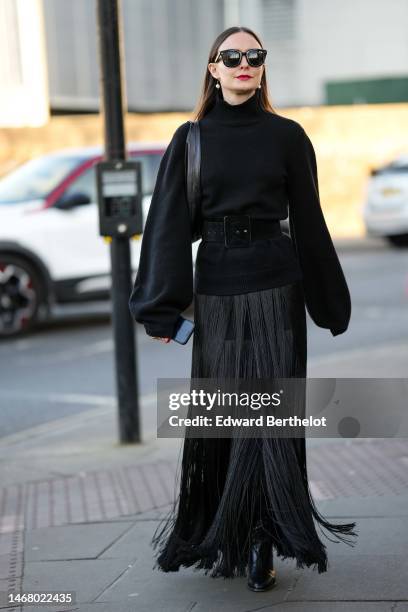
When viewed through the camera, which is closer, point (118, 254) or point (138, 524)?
point (138, 524)

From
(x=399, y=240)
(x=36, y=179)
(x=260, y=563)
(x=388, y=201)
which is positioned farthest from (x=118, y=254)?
(x=399, y=240)

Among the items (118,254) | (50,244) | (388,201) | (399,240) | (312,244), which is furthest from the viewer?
(399,240)

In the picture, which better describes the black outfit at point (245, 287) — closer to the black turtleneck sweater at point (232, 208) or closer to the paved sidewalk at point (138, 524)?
the black turtleneck sweater at point (232, 208)

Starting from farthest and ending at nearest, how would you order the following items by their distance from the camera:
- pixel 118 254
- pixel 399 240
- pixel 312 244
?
pixel 399 240, pixel 118 254, pixel 312 244

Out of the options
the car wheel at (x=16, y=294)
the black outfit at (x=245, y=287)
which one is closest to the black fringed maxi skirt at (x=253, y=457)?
the black outfit at (x=245, y=287)

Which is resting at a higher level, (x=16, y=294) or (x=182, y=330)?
(x=182, y=330)

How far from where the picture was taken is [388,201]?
57.5 feet

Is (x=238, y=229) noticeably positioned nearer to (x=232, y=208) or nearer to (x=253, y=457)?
(x=232, y=208)

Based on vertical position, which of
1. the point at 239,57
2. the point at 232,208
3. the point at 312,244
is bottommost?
the point at 312,244

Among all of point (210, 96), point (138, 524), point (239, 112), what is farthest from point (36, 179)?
point (239, 112)

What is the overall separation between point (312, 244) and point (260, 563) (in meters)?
1.12

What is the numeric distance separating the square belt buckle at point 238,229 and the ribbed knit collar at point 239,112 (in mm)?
331

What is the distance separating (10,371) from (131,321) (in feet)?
10.7

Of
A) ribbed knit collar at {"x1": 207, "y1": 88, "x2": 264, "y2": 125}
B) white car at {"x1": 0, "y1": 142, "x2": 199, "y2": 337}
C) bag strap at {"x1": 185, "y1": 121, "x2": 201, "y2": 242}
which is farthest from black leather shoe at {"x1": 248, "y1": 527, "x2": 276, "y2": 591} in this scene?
white car at {"x1": 0, "y1": 142, "x2": 199, "y2": 337}
